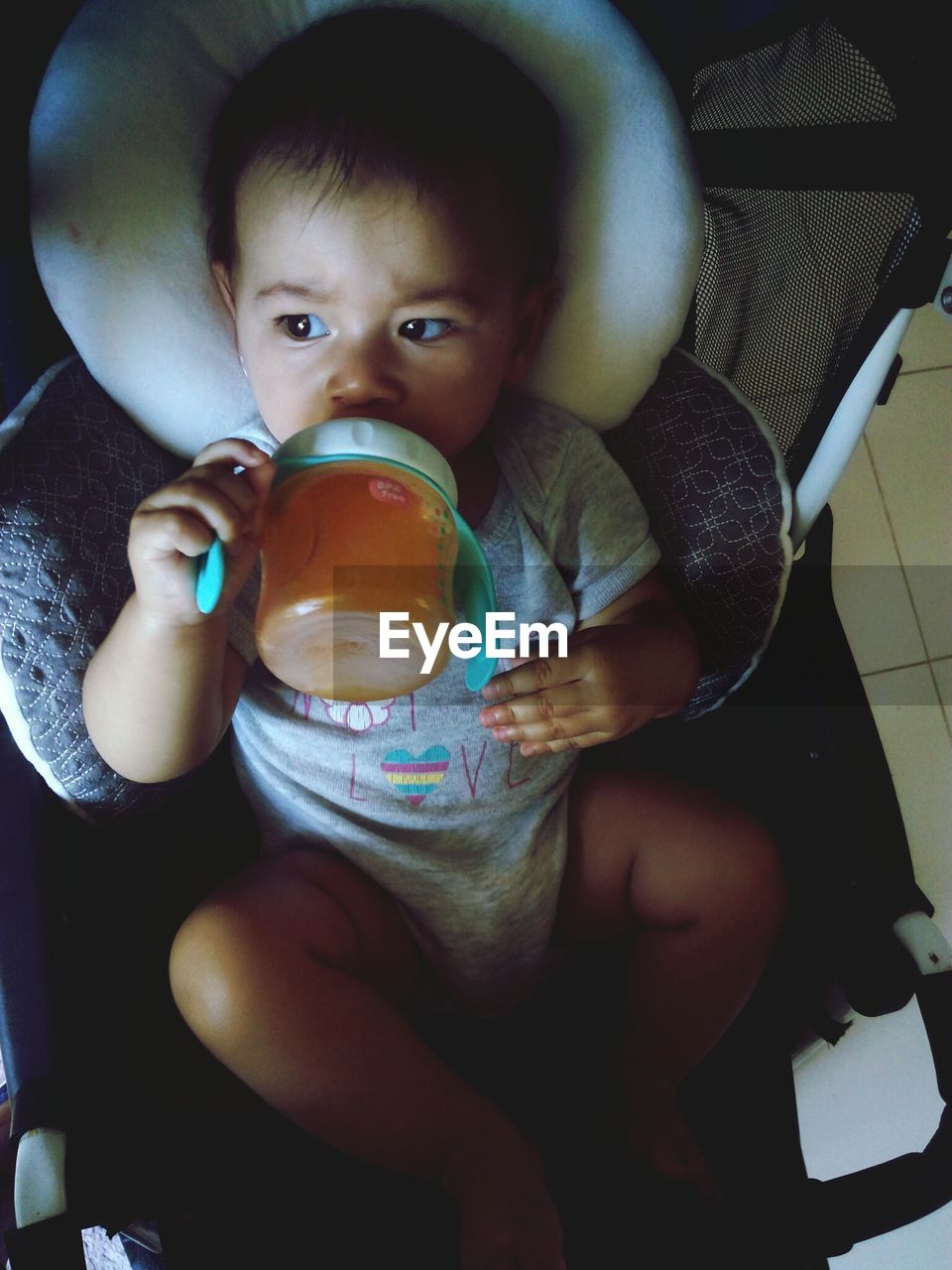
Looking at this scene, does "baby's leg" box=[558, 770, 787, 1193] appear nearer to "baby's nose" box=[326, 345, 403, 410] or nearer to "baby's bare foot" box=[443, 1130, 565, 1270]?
A: "baby's bare foot" box=[443, 1130, 565, 1270]

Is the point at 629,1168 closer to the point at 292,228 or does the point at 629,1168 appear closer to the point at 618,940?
the point at 618,940

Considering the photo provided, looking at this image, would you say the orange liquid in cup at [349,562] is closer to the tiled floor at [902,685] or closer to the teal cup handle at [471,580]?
the teal cup handle at [471,580]

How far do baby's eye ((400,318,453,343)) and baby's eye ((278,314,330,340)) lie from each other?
4 centimetres

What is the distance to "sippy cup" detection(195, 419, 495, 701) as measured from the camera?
0.40 meters

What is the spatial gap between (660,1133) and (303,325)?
514 millimetres

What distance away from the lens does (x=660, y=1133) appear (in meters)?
0.57

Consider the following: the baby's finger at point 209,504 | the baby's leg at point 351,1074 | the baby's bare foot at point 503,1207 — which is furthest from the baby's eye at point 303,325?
the baby's bare foot at point 503,1207

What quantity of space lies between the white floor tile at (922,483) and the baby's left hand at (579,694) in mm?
698

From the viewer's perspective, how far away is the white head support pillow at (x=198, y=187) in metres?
0.51

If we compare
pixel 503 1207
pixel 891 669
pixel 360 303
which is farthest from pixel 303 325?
pixel 891 669

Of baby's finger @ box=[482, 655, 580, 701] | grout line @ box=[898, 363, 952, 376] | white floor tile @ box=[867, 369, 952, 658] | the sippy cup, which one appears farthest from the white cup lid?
grout line @ box=[898, 363, 952, 376]

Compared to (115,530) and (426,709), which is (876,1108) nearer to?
(426,709)

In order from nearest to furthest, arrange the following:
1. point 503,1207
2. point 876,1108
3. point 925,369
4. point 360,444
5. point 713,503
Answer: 1. point 360,444
2. point 503,1207
3. point 713,503
4. point 876,1108
5. point 925,369

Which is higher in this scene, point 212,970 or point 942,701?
point 212,970
